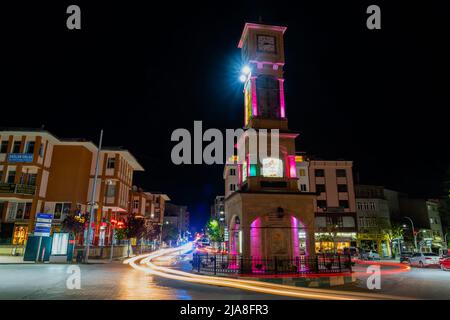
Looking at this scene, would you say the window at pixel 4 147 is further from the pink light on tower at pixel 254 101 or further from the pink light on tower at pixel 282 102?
the pink light on tower at pixel 282 102

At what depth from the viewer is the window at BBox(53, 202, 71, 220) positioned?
41.5 meters

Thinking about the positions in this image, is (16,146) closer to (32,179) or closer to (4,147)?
(4,147)

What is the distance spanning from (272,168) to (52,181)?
33683 millimetres

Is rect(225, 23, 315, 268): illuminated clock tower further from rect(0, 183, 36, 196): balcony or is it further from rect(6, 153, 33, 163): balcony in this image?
rect(6, 153, 33, 163): balcony

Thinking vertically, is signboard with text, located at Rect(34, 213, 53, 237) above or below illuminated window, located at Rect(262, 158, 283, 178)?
below

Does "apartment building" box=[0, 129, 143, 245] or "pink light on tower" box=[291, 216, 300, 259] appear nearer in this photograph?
"pink light on tower" box=[291, 216, 300, 259]

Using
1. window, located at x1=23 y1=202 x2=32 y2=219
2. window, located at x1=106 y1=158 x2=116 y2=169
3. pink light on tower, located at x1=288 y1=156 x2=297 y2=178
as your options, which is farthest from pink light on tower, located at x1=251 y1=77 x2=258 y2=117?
window, located at x1=23 y1=202 x2=32 y2=219

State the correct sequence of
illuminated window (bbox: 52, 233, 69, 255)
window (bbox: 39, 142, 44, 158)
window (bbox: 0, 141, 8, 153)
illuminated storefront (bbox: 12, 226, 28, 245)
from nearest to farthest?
illuminated window (bbox: 52, 233, 69, 255), illuminated storefront (bbox: 12, 226, 28, 245), window (bbox: 0, 141, 8, 153), window (bbox: 39, 142, 44, 158)

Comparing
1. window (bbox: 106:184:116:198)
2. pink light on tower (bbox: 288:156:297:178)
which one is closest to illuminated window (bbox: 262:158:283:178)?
pink light on tower (bbox: 288:156:297:178)

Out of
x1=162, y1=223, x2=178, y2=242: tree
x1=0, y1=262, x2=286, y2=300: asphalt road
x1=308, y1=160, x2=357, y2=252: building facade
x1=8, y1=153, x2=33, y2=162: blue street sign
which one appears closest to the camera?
x1=0, y1=262, x2=286, y2=300: asphalt road

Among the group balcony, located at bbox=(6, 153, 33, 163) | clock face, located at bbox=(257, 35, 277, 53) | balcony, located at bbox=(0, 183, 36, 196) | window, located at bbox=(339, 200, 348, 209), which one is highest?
clock face, located at bbox=(257, 35, 277, 53)

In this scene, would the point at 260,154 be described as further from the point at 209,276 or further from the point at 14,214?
the point at 14,214

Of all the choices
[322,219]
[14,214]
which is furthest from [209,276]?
[322,219]
